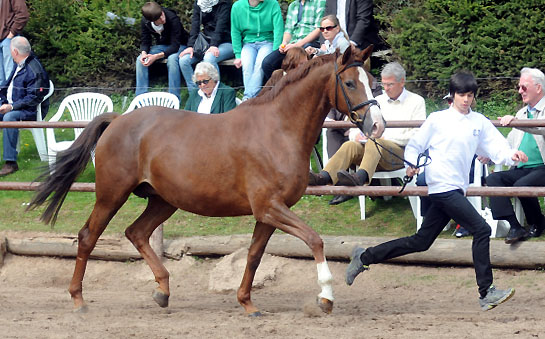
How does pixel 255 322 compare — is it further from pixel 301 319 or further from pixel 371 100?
pixel 371 100

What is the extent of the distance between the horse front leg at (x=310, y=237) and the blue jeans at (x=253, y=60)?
429cm

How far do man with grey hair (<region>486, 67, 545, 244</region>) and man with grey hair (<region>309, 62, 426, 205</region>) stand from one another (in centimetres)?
90

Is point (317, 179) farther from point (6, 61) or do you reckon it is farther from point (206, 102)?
point (6, 61)

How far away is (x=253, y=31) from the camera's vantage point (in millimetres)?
10734

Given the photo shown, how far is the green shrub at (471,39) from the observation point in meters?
10.5

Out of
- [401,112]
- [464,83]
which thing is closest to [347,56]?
[464,83]

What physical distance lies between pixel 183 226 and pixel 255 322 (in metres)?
3.17

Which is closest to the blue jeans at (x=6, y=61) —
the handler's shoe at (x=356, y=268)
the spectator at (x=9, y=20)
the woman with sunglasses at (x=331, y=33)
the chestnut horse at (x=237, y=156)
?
the spectator at (x=9, y=20)

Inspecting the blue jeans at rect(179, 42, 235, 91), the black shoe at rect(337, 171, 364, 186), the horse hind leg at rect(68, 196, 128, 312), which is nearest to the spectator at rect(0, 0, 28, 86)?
the blue jeans at rect(179, 42, 235, 91)

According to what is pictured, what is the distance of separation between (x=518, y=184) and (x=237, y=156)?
2721mm

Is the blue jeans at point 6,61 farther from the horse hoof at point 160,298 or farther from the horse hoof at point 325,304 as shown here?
the horse hoof at point 325,304

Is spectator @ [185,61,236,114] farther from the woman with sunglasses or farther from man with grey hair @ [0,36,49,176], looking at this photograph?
man with grey hair @ [0,36,49,176]

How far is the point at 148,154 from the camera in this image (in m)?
6.93

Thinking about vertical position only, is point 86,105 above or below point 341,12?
below
